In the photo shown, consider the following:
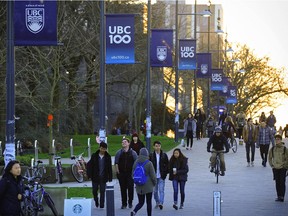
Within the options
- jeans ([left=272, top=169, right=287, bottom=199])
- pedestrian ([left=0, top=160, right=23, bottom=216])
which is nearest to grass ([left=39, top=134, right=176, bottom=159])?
jeans ([left=272, top=169, right=287, bottom=199])

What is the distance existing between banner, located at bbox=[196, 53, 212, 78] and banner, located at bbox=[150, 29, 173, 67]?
1732cm

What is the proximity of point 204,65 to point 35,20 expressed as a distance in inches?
1357

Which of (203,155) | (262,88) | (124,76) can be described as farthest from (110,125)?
(203,155)

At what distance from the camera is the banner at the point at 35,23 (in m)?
18.2

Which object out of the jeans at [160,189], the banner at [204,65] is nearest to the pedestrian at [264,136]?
the jeans at [160,189]

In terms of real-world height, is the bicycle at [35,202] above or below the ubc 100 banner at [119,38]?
below

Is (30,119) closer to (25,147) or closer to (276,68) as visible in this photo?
(25,147)

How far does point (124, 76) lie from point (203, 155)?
62.9 ft

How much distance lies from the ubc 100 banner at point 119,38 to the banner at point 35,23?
8750 mm

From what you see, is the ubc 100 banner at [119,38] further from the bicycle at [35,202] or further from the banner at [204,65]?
the banner at [204,65]

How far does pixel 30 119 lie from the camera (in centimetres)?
5294

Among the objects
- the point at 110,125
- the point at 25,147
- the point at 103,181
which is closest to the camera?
the point at 103,181

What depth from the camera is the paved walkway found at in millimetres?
22188

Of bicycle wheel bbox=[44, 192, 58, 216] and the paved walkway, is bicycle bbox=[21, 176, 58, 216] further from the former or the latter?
the paved walkway
